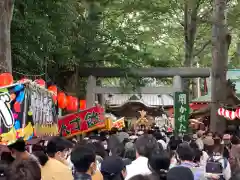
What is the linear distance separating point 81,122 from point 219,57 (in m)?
5.57

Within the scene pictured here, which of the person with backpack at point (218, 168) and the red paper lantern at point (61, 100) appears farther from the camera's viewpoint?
the red paper lantern at point (61, 100)

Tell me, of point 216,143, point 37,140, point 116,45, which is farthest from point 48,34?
point 216,143

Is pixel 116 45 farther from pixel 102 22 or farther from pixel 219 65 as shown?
pixel 219 65

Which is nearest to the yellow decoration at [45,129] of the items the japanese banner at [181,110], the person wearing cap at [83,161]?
the person wearing cap at [83,161]

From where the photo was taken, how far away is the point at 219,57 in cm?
1661

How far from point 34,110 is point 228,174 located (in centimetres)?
407

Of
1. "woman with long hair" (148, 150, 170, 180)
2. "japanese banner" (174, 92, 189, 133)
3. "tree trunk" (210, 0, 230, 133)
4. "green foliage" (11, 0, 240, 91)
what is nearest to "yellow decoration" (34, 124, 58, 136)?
"green foliage" (11, 0, 240, 91)

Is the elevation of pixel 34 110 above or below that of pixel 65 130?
above

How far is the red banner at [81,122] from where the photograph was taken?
14.0 meters

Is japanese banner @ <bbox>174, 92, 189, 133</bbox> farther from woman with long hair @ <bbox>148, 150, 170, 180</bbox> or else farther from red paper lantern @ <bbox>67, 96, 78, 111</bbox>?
woman with long hair @ <bbox>148, 150, 170, 180</bbox>

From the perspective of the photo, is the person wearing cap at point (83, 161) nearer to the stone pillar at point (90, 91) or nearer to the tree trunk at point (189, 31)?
the stone pillar at point (90, 91)

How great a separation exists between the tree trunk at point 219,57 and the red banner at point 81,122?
4.77 m

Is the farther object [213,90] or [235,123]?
[235,123]

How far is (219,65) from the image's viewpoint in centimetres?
1669
